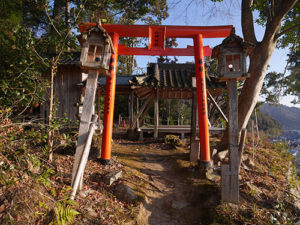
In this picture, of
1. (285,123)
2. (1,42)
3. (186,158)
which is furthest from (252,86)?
(285,123)

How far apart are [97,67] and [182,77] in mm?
6395

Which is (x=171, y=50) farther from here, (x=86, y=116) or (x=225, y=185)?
(x=225, y=185)

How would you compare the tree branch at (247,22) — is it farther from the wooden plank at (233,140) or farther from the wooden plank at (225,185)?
the wooden plank at (225,185)

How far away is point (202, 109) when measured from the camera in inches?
199

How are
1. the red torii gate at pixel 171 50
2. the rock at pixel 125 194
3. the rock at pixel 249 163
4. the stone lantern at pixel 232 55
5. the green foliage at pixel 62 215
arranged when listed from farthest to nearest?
the rock at pixel 249 163 → the red torii gate at pixel 171 50 → the stone lantern at pixel 232 55 → the rock at pixel 125 194 → the green foliage at pixel 62 215

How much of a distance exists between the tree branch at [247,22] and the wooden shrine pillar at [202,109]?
1438 mm

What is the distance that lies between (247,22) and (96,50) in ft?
16.0

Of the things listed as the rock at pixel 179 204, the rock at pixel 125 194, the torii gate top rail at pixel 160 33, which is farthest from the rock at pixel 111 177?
the torii gate top rail at pixel 160 33

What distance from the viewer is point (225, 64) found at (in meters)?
3.62

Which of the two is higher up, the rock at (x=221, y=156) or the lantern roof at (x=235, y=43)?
the lantern roof at (x=235, y=43)

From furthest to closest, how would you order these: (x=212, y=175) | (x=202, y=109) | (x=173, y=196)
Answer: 1. (x=202, y=109)
2. (x=212, y=175)
3. (x=173, y=196)

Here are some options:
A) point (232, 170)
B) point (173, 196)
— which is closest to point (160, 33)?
point (232, 170)

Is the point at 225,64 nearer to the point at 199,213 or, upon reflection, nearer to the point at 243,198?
the point at 243,198

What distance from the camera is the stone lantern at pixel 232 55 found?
3545 millimetres
